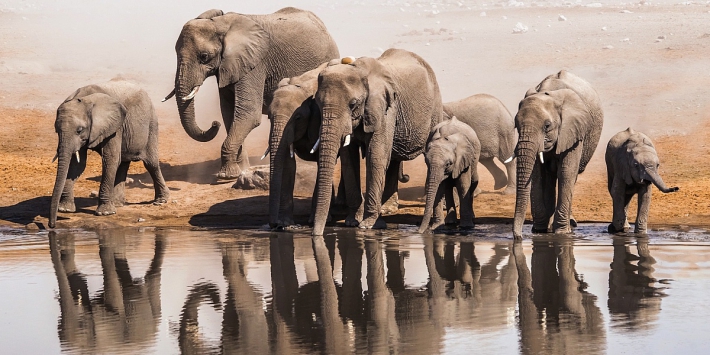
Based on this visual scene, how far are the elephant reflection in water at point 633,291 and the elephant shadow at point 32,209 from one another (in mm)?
7558

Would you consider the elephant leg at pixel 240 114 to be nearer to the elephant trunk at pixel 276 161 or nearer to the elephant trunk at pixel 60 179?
the elephant trunk at pixel 60 179

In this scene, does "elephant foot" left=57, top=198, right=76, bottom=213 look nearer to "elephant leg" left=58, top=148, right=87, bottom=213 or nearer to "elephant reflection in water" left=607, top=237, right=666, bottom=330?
"elephant leg" left=58, top=148, right=87, bottom=213

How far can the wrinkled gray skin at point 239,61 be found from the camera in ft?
58.0

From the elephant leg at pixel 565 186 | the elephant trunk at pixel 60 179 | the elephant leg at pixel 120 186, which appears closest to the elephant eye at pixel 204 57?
the elephant leg at pixel 120 186

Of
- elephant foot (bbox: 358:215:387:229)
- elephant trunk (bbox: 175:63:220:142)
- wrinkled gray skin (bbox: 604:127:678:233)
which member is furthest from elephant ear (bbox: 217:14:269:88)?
wrinkled gray skin (bbox: 604:127:678:233)

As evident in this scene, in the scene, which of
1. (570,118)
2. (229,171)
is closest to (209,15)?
(229,171)

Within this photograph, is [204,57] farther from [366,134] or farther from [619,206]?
[619,206]

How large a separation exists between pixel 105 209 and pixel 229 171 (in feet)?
8.05

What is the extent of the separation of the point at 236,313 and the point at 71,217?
6.96 metres

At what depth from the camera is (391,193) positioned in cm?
1631

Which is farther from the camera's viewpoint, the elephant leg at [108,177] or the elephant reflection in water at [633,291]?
the elephant leg at [108,177]

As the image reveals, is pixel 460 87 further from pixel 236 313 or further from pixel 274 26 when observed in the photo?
pixel 236 313

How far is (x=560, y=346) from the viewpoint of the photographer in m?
8.31

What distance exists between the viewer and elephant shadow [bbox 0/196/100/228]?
16.3 m
